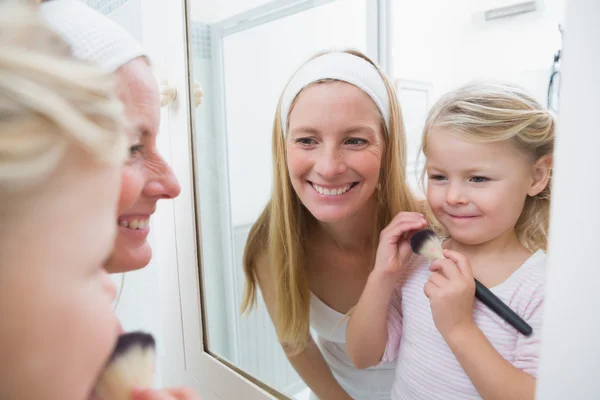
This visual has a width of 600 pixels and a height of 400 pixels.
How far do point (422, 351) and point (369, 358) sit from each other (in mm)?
83

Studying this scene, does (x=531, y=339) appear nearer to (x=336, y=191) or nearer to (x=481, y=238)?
(x=481, y=238)

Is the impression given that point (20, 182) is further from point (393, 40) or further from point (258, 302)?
point (393, 40)

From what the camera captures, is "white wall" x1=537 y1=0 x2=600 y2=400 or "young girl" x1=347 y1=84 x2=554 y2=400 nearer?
"white wall" x1=537 y1=0 x2=600 y2=400

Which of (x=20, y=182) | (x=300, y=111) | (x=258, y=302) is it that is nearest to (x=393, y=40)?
(x=300, y=111)

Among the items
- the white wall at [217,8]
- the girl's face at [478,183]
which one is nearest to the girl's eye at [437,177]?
the girl's face at [478,183]

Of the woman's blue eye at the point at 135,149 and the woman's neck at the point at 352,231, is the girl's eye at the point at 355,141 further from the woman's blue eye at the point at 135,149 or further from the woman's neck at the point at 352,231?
the woman's blue eye at the point at 135,149

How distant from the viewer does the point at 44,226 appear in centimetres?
15

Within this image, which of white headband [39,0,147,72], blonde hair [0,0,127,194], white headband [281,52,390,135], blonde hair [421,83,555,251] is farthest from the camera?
white headband [281,52,390,135]

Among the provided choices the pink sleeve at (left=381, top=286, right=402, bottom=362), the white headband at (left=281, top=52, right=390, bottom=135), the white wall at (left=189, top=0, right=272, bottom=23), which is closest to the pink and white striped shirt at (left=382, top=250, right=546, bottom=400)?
the pink sleeve at (left=381, top=286, right=402, bottom=362)

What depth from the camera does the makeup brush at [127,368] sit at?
0.23m

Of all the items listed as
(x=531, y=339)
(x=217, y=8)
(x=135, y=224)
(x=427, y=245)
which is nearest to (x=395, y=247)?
(x=427, y=245)

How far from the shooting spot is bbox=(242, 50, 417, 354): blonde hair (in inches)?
19.7

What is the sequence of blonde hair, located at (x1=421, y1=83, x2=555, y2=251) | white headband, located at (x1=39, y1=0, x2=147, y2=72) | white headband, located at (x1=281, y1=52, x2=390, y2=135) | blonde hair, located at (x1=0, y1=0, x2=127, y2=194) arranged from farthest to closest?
white headband, located at (x1=281, y1=52, x2=390, y2=135) < blonde hair, located at (x1=421, y1=83, x2=555, y2=251) < white headband, located at (x1=39, y1=0, x2=147, y2=72) < blonde hair, located at (x1=0, y1=0, x2=127, y2=194)

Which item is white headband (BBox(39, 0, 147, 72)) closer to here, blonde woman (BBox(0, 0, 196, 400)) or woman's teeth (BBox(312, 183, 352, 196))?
blonde woman (BBox(0, 0, 196, 400))
